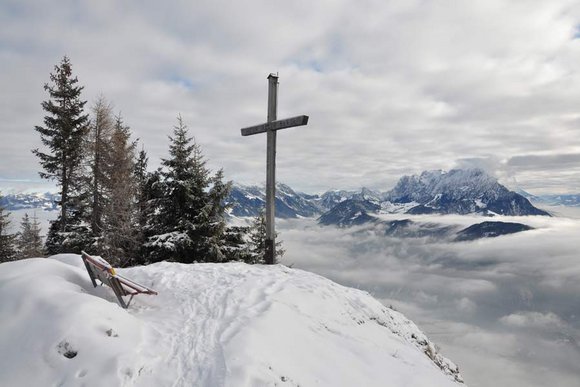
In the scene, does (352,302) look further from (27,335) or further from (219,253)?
(219,253)

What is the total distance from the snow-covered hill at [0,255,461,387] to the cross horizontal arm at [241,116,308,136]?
518 centimetres

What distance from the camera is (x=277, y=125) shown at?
12.8 m

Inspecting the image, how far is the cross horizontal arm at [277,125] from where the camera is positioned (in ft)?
38.9

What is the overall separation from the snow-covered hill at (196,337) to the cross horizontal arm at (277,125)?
5.18 m

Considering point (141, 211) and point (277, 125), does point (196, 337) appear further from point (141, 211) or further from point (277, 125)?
point (141, 211)

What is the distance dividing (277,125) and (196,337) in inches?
315

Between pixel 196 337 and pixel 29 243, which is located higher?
pixel 196 337

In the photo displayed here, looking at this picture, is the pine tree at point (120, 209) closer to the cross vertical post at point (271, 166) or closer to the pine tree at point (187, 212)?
the pine tree at point (187, 212)

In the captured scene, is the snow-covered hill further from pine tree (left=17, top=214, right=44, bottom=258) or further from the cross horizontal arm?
pine tree (left=17, top=214, right=44, bottom=258)

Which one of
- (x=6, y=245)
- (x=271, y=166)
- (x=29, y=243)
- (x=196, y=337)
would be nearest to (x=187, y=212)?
(x=271, y=166)

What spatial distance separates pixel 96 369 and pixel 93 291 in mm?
4213

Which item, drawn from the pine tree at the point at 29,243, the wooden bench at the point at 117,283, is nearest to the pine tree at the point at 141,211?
the pine tree at the point at 29,243

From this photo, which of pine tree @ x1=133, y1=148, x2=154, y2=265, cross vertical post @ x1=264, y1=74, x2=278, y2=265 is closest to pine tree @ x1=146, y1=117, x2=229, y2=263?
pine tree @ x1=133, y1=148, x2=154, y2=265

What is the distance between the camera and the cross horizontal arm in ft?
38.9
